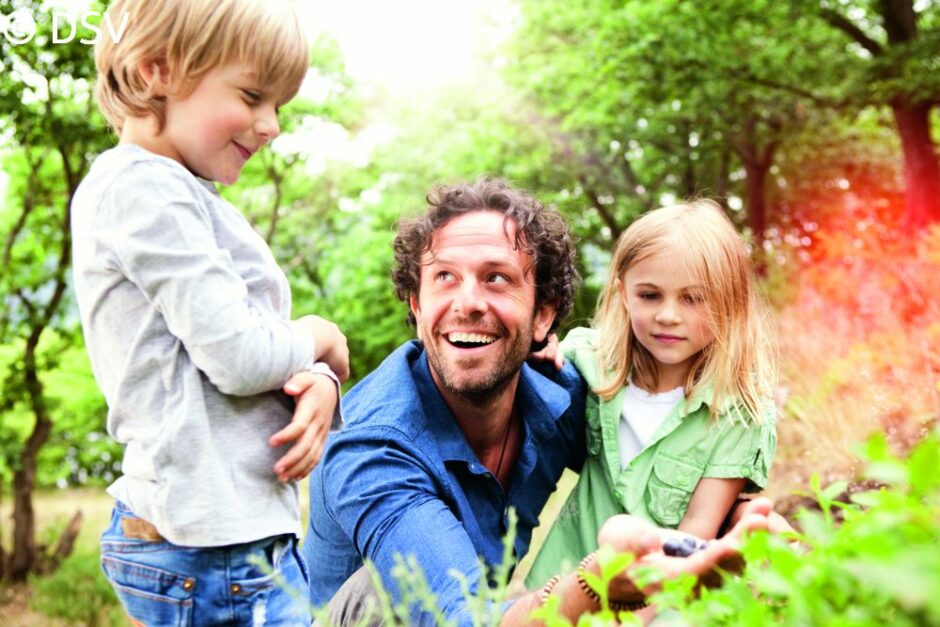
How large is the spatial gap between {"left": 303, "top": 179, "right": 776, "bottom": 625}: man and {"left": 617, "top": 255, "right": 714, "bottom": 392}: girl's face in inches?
12.4

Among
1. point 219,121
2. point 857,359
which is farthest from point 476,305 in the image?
point 857,359

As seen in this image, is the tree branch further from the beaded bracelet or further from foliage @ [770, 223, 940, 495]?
the beaded bracelet

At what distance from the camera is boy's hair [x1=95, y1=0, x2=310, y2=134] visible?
178 cm

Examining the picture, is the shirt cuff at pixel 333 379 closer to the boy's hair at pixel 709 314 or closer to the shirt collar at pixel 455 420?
the shirt collar at pixel 455 420

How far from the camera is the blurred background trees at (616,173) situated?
21.5 feet

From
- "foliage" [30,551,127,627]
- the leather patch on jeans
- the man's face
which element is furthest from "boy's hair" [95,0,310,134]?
"foliage" [30,551,127,627]

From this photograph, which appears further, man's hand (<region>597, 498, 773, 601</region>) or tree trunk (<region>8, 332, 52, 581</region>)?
tree trunk (<region>8, 332, 52, 581</region>)

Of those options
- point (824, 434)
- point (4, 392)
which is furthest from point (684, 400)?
point (4, 392)

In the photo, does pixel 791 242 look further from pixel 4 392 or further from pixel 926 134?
pixel 4 392

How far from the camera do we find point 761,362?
2820 mm

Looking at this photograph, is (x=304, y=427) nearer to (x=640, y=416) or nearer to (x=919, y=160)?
(x=640, y=416)

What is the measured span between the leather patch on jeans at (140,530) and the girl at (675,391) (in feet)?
4.48

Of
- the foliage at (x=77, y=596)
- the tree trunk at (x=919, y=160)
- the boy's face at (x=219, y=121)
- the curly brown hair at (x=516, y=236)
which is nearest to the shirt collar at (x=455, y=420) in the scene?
the curly brown hair at (x=516, y=236)

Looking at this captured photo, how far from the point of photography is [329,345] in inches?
79.0
